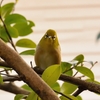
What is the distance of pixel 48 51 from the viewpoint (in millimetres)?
830

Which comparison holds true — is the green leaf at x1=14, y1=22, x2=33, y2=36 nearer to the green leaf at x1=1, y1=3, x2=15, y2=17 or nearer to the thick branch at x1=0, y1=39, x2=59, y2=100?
the green leaf at x1=1, y1=3, x2=15, y2=17

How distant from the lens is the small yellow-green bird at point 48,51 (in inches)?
32.0

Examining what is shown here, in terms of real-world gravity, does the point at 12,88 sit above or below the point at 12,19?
below

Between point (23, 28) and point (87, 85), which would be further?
point (23, 28)

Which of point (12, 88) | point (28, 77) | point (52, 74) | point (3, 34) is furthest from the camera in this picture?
point (12, 88)

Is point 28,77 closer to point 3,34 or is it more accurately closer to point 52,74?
point 52,74

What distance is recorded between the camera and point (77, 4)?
2.41m

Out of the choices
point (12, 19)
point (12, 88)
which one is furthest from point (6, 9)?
point (12, 88)

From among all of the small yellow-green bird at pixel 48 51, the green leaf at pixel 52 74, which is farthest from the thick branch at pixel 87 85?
the small yellow-green bird at pixel 48 51

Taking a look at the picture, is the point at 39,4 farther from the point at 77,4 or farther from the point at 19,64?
the point at 19,64

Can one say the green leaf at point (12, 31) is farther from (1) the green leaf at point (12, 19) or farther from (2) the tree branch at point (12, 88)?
(2) the tree branch at point (12, 88)

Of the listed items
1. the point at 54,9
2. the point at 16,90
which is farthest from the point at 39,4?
the point at 16,90

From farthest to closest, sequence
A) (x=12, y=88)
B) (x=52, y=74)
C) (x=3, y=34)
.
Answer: (x=12, y=88) < (x=3, y=34) < (x=52, y=74)

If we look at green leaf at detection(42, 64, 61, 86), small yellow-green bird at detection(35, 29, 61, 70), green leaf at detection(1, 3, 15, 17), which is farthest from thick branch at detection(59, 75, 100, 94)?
green leaf at detection(1, 3, 15, 17)
